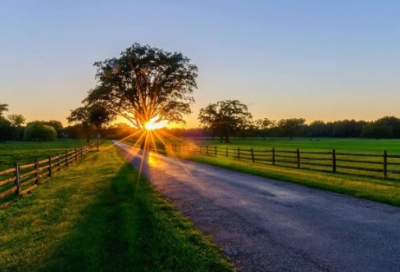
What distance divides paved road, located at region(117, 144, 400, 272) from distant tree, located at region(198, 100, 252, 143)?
66679 millimetres

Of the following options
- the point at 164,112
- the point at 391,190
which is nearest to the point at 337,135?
the point at 164,112

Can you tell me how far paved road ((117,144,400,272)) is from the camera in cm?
431

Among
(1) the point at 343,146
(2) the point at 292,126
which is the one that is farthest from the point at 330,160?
(2) the point at 292,126

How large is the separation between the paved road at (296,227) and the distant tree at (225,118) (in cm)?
6668

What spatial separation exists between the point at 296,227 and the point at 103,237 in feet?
14.5

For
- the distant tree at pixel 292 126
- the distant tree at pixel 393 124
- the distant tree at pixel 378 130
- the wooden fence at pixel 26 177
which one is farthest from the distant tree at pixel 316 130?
the wooden fence at pixel 26 177

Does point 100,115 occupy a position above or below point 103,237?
above

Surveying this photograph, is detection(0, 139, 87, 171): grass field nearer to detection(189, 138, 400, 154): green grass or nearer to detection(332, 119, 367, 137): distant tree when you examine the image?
detection(189, 138, 400, 154): green grass

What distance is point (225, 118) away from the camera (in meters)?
77.9

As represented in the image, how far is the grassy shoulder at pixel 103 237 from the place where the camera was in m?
4.43

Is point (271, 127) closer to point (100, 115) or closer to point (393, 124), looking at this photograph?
point (393, 124)

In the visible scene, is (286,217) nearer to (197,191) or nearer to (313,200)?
(313,200)

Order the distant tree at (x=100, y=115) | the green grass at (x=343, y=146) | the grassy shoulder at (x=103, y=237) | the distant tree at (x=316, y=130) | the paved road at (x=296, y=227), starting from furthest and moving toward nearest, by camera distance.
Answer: the distant tree at (x=316, y=130) → the green grass at (x=343, y=146) → the distant tree at (x=100, y=115) → the grassy shoulder at (x=103, y=237) → the paved road at (x=296, y=227)

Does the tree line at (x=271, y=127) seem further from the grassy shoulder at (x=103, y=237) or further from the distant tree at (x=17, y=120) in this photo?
the distant tree at (x=17, y=120)
